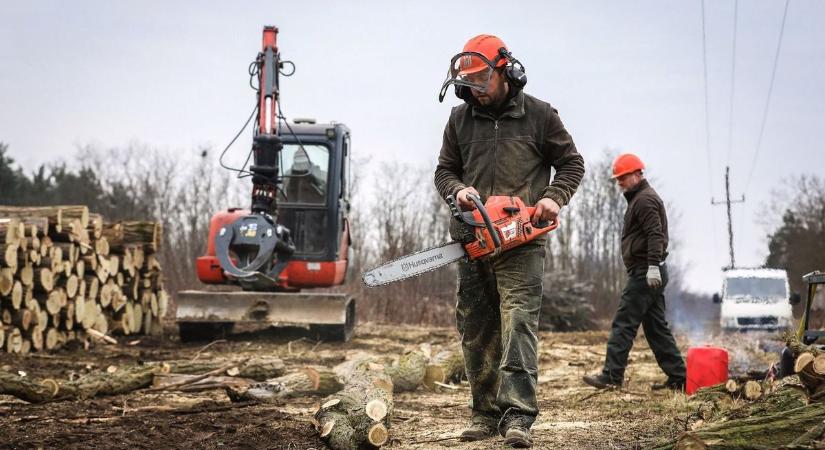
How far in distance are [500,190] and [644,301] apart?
124 inches

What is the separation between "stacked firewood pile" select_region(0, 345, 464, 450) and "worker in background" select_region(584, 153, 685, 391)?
1.48 m

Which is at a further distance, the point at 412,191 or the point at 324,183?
the point at 412,191

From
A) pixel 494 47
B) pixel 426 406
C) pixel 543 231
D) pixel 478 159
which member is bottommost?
pixel 426 406

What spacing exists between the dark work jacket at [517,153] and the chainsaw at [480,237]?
16 cm

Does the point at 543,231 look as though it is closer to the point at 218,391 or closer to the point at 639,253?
the point at 639,253

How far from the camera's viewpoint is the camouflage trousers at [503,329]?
4.68 metres

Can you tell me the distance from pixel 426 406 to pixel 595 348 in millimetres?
6271

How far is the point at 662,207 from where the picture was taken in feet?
25.4

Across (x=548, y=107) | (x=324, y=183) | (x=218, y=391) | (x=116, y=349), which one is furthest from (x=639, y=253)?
(x=116, y=349)

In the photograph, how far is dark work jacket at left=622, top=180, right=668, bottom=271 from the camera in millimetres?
7496

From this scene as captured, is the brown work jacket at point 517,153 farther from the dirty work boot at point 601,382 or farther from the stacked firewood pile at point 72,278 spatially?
the stacked firewood pile at point 72,278

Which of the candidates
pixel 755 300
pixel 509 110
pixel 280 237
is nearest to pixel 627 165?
pixel 509 110

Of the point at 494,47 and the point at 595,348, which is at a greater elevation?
the point at 494,47

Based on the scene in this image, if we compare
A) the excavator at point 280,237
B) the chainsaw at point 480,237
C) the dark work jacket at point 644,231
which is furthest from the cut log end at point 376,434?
the excavator at point 280,237
